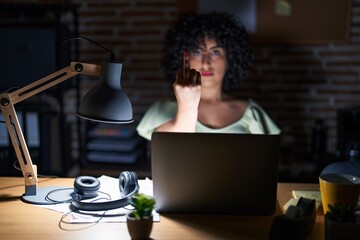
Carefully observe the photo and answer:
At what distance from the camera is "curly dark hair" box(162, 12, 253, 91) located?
2.43 m

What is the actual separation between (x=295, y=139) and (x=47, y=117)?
1587 millimetres

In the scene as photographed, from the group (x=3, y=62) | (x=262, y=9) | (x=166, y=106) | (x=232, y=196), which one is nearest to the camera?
(x=232, y=196)

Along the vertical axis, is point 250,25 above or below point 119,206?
above

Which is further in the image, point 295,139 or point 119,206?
point 295,139

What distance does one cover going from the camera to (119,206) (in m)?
1.46

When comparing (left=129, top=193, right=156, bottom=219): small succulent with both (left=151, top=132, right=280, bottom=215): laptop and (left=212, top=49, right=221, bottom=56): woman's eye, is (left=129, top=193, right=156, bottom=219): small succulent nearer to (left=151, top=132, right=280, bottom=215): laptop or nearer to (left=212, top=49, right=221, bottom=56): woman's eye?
(left=151, top=132, right=280, bottom=215): laptop

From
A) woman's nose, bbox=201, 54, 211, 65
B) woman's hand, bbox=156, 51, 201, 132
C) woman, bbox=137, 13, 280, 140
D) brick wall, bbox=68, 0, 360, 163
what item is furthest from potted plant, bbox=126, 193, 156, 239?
brick wall, bbox=68, 0, 360, 163

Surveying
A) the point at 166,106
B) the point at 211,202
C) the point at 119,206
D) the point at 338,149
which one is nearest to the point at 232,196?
the point at 211,202

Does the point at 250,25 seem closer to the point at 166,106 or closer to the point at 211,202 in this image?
the point at 166,106

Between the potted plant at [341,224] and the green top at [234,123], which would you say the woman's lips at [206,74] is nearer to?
the green top at [234,123]

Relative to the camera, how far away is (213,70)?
2.33 metres

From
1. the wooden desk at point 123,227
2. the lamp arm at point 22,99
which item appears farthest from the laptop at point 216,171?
the lamp arm at point 22,99

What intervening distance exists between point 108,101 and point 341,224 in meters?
0.68

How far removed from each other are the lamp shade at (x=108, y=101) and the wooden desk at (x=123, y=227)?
0.98 feet
